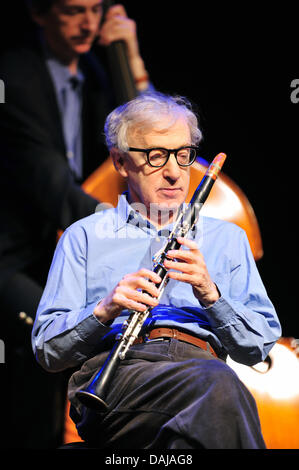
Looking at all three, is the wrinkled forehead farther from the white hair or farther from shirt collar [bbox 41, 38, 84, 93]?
shirt collar [bbox 41, 38, 84, 93]

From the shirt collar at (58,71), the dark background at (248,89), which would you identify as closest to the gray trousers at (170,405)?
the dark background at (248,89)

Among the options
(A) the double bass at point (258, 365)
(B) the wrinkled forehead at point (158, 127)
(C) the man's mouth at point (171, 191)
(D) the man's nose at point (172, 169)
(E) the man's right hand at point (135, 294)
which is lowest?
(A) the double bass at point (258, 365)

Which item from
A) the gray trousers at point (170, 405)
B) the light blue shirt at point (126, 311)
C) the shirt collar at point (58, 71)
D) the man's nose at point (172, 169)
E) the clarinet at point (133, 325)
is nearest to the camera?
the gray trousers at point (170, 405)

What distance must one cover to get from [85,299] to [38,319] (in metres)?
0.15

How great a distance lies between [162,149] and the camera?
175cm

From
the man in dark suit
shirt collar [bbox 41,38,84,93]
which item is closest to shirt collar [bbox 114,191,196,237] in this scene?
the man in dark suit

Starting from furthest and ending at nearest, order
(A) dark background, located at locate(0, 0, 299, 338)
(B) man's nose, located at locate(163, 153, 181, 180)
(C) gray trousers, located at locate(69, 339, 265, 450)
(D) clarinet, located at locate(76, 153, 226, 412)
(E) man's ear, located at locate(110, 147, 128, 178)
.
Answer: (A) dark background, located at locate(0, 0, 299, 338) → (E) man's ear, located at locate(110, 147, 128, 178) → (B) man's nose, located at locate(163, 153, 181, 180) → (D) clarinet, located at locate(76, 153, 226, 412) → (C) gray trousers, located at locate(69, 339, 265, 450)

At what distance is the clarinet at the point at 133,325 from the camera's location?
1.41 m

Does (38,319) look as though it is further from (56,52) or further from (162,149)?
(56,52)

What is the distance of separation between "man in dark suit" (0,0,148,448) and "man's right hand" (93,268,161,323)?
1.11 meters

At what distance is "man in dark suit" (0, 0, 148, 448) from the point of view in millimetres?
2643

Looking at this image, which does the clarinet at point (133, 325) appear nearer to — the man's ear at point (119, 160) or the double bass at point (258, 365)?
the man's ear at point (119, 160)

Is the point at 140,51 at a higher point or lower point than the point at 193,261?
higher
